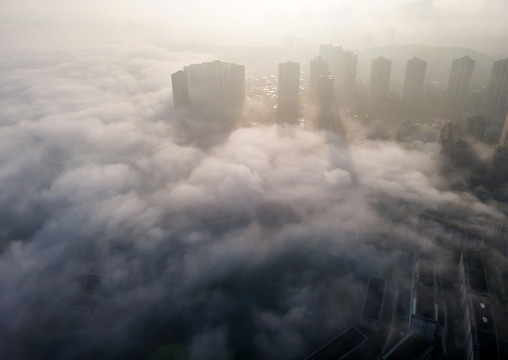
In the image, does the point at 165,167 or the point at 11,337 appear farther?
the point at 165,167

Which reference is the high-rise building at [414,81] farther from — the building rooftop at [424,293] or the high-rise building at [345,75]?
the building rooftop at [424,293]

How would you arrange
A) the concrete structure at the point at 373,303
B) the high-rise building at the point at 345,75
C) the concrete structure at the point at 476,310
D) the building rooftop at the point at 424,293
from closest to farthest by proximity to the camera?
the concrete structure at the point at 476,310 → the building rooftop at the point at 424,293 → the concrete structure at the point at 373,303 → the high-rise building at the point at 345,75

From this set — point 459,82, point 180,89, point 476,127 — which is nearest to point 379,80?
point 459,82

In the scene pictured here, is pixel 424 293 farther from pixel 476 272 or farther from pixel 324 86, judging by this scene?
pixel 324 86

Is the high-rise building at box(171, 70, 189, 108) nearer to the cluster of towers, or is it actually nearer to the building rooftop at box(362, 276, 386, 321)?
the cluster of towers

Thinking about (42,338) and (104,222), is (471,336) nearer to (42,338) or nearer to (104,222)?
(42,338)

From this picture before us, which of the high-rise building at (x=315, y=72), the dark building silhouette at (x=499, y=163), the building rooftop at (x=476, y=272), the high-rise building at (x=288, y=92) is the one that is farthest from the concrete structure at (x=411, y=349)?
the high-rise building at (x=315, y=72)

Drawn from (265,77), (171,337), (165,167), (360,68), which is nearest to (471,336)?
(171,337)
